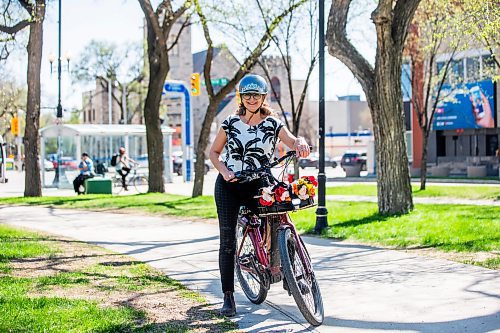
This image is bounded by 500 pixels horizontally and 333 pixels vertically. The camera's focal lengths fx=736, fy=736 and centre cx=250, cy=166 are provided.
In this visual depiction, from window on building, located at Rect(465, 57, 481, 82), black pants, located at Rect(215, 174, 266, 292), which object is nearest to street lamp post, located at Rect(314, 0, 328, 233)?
black pants, located at Rect(215, 174, 266, 292)

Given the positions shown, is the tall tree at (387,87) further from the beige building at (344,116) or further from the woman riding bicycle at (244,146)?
the beige building at (344,116)

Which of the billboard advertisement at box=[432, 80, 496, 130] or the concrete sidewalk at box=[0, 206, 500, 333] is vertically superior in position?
the billboard advertisement at box=[432, 80, 496, 130]

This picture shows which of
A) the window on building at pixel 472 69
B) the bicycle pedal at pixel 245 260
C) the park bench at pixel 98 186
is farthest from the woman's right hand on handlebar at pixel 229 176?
the window on building at pixel 472 69

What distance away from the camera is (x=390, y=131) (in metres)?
12.8

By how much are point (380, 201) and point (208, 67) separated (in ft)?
33.4

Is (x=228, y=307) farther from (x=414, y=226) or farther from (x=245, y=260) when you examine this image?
(x=414, y=226)

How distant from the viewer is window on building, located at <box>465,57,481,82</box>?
31.9m

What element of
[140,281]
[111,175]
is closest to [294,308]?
[140,281]

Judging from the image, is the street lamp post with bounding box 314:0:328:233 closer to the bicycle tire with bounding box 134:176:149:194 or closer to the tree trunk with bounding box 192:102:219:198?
the tree trunk with bounding box 192:102:219:198

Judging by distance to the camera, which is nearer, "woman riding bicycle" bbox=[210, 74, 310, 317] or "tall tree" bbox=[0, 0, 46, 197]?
"woman riding bicycle" bbox=[210, 74, 310, 317]

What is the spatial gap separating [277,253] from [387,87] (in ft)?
25.2

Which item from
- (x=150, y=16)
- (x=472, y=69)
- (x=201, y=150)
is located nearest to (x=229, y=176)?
(x=150, y=16)

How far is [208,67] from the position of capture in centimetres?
2192

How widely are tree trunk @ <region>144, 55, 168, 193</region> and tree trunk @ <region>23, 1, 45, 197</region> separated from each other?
10.6 feet
